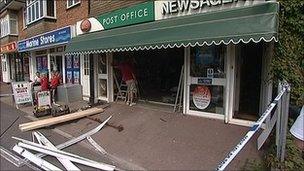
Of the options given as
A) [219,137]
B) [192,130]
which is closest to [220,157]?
[219,137]

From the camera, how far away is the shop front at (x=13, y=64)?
2198cm

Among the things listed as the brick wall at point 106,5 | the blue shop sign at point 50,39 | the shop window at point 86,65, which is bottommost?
the shop window at point 86,65

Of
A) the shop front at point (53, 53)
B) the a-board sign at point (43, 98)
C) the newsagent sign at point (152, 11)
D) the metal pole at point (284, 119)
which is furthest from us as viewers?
the shop front at point (53, 53)

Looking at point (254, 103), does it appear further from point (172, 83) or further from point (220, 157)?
point (172, 83)

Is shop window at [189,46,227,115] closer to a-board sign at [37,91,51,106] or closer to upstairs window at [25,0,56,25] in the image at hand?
a-board sign at [37,91,51,106]

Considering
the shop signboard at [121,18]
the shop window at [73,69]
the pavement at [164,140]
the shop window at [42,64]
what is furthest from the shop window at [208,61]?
the shop window at [42,64]

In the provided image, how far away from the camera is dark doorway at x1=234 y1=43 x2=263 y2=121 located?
23.5 ft

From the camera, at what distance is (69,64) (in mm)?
13523

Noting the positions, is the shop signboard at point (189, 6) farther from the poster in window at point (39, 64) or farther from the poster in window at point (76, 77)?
the poster in window at point (39, 64)

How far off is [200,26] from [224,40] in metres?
0.82

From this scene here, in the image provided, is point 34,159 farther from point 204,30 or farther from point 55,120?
point 204,30

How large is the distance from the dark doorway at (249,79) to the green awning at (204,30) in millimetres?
1616

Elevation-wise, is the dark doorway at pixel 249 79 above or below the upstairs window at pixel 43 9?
below

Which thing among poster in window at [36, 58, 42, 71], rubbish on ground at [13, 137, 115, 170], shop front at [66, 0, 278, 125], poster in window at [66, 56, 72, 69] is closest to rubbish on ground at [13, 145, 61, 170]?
rubbish on ground at [13, 137, 115, 170]
